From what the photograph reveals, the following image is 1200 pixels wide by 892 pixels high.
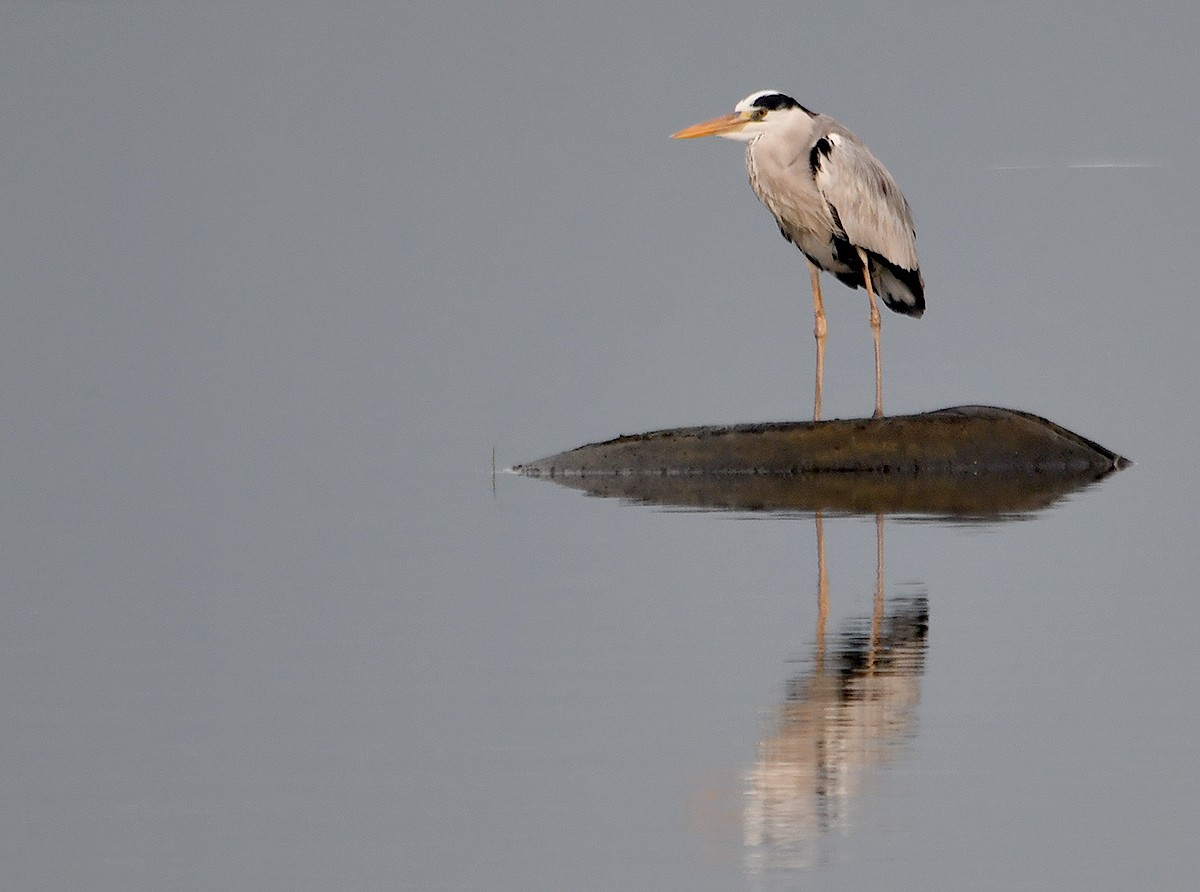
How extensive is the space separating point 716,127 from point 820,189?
125 cm

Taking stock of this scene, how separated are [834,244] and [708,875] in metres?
13.9

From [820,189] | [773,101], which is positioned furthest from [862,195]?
[773,101]

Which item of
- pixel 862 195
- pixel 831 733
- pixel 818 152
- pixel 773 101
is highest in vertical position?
pixel 773 101

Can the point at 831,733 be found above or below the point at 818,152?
below

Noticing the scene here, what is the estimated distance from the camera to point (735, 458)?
19672 millimetres

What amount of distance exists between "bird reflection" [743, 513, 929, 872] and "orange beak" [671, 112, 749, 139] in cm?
900

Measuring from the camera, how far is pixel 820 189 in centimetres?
1925

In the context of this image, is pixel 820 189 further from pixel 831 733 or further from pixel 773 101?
pixel 831 733

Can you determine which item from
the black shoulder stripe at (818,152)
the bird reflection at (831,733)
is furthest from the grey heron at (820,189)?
the bird reflection at (831,733)

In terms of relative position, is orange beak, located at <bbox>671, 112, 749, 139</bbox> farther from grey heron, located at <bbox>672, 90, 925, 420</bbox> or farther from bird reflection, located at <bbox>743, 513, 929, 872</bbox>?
bird reflection, located at <bbox>743, 513, 929, 872</bbox>

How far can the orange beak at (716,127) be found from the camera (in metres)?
19.7

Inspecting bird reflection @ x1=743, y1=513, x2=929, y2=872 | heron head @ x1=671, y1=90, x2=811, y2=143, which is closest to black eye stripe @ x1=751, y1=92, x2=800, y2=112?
heron head @ x1=671, y1=90, x2=811, y2=143

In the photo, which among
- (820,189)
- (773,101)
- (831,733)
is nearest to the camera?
(831,733)

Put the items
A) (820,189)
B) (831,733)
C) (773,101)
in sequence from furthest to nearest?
1. (773,101)
2. (820,189)
3. (831,733)
